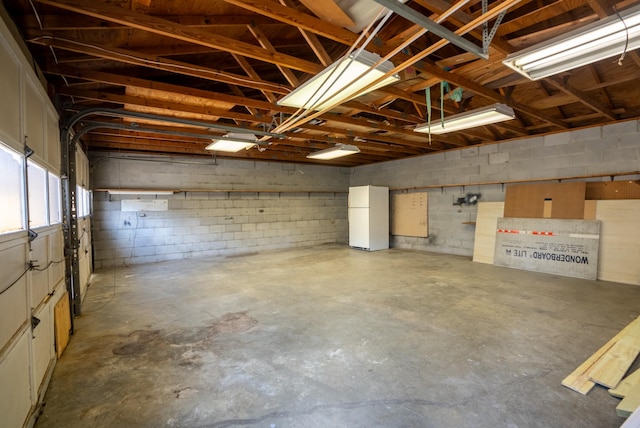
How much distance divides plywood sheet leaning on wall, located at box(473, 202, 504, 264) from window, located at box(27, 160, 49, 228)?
631 cm

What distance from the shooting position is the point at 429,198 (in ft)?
23.1

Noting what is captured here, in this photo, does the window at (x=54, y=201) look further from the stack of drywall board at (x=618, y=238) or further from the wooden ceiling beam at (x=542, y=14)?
the stack of drywall board at (x=618, y=238)

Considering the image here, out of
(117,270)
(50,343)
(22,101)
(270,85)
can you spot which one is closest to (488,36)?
(270,85)

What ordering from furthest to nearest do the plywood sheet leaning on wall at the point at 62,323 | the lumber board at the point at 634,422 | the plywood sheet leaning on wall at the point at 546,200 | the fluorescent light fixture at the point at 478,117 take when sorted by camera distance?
the plywood sheet leaning on wall at the point at 546,200 → the fluorescent light fixture at the point at 478,117 → the plywood sheet leaning on wall at the point at 62,323 → the lumber board at the point at 634,422

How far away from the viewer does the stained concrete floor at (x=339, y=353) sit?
1731 millimetres

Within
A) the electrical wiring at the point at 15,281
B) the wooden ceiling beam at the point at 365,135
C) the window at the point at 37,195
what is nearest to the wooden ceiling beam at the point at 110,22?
the window at the point at 37,195

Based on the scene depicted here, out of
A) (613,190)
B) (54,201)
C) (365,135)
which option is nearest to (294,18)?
(54,201)

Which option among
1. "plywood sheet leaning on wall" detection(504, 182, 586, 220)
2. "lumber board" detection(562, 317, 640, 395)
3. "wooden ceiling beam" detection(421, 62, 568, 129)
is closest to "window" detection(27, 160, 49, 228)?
"wooden ceiling beam" detection(421, 62, 568, 129)

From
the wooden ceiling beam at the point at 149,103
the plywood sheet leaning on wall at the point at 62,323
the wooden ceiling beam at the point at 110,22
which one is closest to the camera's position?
the wooden ceiling beam at the point at 110,22

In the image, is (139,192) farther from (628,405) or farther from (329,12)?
(628,405)

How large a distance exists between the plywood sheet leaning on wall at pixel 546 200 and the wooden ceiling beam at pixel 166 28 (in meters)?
4.85

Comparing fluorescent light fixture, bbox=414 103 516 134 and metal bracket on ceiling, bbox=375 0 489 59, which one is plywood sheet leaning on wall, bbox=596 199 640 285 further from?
metal bracket on ceiling, bbox=375 0 489 59

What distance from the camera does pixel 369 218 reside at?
721cm

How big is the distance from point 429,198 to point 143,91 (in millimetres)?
6056
